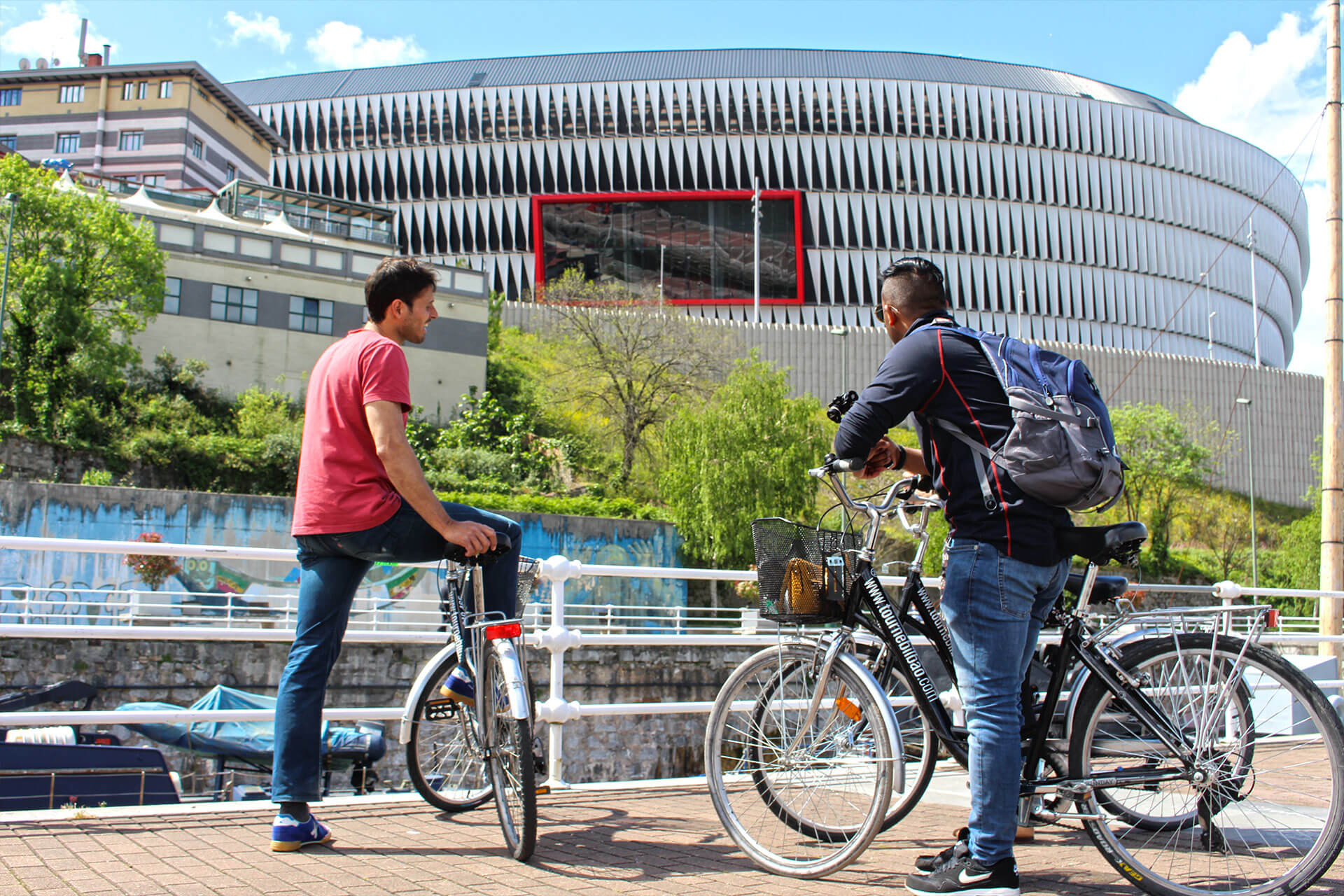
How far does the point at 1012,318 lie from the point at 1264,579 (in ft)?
99.2

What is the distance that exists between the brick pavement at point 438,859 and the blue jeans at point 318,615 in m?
0.30

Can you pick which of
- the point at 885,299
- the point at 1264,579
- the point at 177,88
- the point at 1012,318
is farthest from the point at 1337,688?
the point at 177,88

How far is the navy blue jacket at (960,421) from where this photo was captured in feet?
10.5

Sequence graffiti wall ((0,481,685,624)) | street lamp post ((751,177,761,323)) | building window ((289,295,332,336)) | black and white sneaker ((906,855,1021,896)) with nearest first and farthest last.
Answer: black and white sneaker ((906,855,1021,896)) < graffiti wall ((0,481,685,624)) < building window ((289,295,332,336)) < street lamp post ((751,177,761,323))

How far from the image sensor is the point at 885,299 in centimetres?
361

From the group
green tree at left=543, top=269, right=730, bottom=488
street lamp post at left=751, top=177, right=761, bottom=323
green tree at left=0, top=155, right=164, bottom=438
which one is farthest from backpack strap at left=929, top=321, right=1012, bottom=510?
street lamp post at left=751, top=177, right=761, bottom=323

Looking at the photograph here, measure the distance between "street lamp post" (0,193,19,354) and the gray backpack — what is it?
32.3m

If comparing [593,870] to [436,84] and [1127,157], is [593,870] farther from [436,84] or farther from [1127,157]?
[1127,157]

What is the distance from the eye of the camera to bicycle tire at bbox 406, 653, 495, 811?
13.8 feet

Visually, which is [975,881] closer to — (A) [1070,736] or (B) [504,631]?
(A) [1070,736]

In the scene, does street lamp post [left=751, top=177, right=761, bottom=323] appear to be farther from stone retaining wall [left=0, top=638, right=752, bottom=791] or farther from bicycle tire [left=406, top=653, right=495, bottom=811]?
bicycle tire [left=406, top=653, right=495, bottom=811]

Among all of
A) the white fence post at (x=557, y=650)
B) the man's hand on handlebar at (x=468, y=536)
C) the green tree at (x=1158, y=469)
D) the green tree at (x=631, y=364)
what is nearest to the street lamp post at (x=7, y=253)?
the green tree at (x=631, y=364)

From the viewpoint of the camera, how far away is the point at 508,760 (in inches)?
145

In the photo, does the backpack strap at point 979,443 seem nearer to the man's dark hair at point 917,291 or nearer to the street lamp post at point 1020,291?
the man's dark hair at point 917,291
